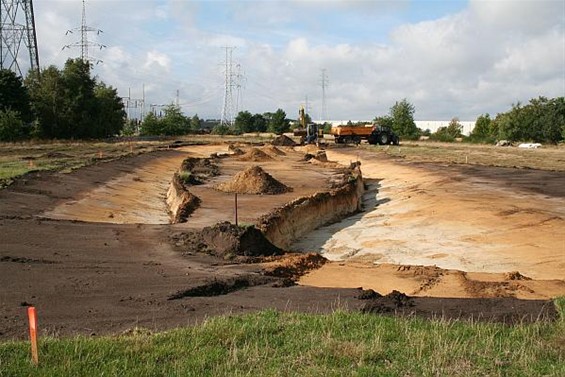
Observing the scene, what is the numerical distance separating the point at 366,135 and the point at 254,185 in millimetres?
38927

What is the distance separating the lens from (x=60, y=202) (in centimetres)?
2306

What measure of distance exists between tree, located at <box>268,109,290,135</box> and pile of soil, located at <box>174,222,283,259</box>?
91.9m

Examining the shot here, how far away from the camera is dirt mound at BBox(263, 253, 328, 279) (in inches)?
545

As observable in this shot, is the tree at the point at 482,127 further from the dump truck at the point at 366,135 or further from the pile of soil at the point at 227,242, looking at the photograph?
the pile of soil at the point at 227,242

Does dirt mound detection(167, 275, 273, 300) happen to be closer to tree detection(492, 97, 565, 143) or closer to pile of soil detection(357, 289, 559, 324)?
pile of soil detection(357, 289, 559, 324)

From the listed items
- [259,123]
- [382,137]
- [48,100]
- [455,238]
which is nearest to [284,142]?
[382,137]

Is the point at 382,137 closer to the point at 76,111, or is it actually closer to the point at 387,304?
the point at 76,111

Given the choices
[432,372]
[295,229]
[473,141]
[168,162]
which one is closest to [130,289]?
[432,372]

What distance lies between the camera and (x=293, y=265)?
1500cm

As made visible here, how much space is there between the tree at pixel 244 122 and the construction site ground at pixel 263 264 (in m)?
83.4

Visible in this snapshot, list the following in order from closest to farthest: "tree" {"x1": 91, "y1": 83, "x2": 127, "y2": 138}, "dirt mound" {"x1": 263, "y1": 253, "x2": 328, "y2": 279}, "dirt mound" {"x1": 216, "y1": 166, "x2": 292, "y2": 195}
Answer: "dirt mound" {"x1": 263, "y1": 253, "x2": 328, "y2": 279} → "dirt mound" {"x1": 216, "y1": 166, "x2": 292, "y2": 195} → "tree" {"x1": 91, "y1": 83, "x2": 127, "y2": 138}

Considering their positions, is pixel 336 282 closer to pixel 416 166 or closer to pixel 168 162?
pixel 416 166

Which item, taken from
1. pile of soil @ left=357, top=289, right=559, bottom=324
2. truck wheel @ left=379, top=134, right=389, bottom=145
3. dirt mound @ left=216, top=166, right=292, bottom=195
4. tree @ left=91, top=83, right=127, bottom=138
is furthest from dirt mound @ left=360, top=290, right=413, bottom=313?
tree @ left=91, top=83, right=127, bottom=138

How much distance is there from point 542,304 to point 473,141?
75.6 metres
